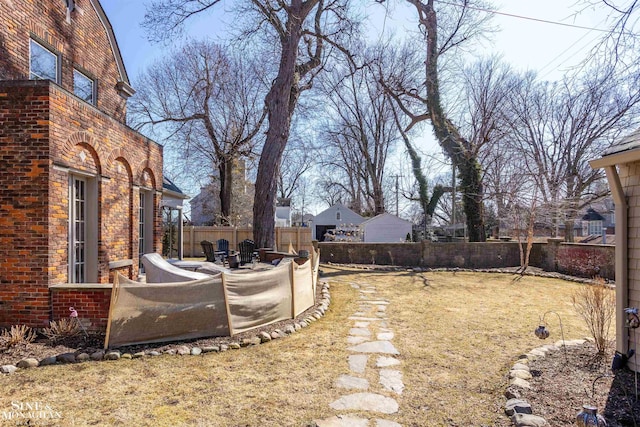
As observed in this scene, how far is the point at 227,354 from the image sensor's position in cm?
504

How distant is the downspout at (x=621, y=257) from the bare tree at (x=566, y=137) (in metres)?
15.8

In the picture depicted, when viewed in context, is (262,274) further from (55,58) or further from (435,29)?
(435,29)

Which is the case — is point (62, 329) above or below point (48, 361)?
above

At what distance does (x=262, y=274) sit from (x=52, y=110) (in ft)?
13.0

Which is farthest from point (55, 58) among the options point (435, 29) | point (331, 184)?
point (331, 184)

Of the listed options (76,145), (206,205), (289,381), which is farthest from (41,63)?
(206,205)

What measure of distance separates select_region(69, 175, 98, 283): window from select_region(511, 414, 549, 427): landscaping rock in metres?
6.95

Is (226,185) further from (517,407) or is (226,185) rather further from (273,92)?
(517,407)

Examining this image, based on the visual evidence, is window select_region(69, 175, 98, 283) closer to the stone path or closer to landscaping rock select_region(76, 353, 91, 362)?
landscaping rock select_region(76, 353, 91, 362)

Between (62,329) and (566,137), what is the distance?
25550mm

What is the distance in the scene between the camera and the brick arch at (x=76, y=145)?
5977 mm

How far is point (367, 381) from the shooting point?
13.7 feet

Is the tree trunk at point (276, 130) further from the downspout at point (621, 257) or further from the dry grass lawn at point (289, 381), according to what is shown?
the downspout at point (621, 257)

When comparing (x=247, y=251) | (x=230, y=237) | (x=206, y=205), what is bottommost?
(x=247, y=251)
